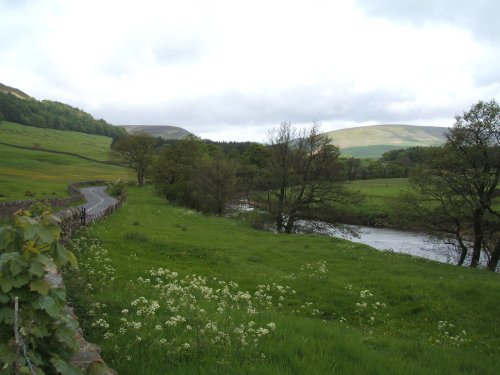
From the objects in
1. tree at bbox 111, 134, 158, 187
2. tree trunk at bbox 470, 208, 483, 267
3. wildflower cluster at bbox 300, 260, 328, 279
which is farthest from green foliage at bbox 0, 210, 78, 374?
tree at bbox 111, 134, 158, 187

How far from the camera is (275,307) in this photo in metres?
12.6

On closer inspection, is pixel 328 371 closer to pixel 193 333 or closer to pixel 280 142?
pixel 193 333

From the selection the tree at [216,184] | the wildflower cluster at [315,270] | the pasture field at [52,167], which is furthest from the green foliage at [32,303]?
the pasture field at [52,167]

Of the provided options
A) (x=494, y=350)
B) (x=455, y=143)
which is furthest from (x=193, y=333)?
(x=455, y=143)

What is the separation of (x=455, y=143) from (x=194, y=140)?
5531 centimetres

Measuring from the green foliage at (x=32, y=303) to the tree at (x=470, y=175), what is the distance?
86.4 ft

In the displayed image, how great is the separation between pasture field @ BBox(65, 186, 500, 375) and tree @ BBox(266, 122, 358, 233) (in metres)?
12.3

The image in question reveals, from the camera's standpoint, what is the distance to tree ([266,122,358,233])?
137ft

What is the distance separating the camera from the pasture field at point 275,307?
686 cm

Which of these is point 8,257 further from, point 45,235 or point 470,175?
point 470,175

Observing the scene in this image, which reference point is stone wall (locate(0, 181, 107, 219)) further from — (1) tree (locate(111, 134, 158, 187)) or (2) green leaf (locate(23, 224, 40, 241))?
(1) tree (locate(111, 134, 158, 187))

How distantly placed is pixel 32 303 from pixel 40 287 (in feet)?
0.56

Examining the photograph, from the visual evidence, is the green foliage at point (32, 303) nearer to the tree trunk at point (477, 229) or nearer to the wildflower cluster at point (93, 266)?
the wildflower cluster at point (93, 266)

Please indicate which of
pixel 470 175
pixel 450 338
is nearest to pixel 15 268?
pixel 450 338
